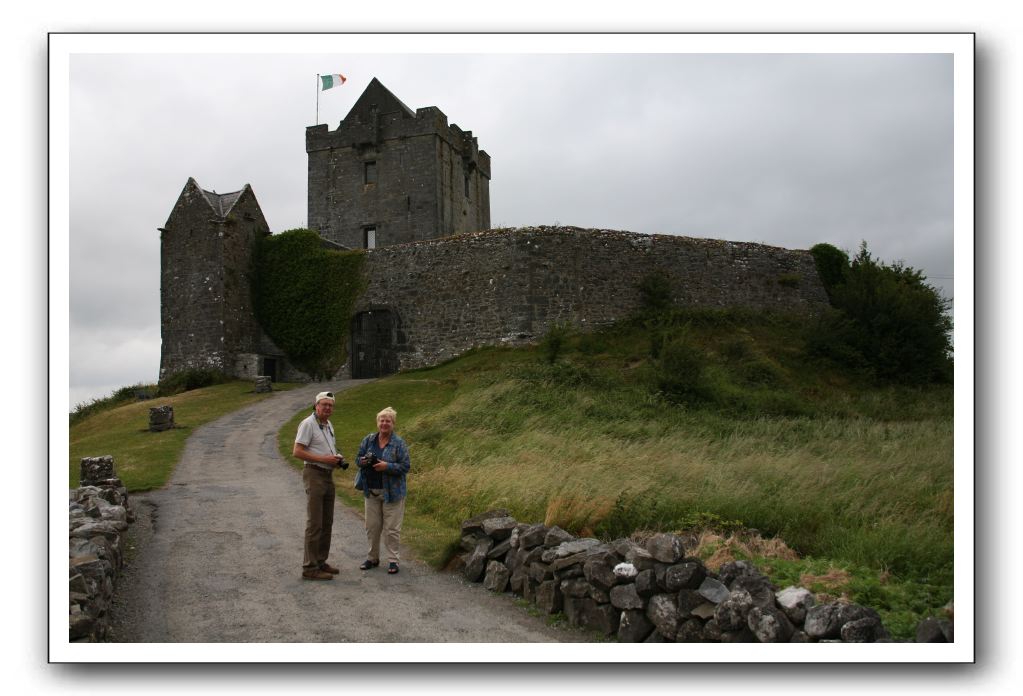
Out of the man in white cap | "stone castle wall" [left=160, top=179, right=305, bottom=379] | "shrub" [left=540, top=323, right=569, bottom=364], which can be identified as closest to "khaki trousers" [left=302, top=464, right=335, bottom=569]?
the man in white cap

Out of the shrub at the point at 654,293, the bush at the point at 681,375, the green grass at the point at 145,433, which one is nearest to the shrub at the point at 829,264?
the shrub at the point at 654,293

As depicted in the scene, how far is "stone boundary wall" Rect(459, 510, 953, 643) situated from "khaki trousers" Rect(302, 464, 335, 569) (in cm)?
183

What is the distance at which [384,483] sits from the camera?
8.70m

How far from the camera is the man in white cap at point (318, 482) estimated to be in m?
8.23

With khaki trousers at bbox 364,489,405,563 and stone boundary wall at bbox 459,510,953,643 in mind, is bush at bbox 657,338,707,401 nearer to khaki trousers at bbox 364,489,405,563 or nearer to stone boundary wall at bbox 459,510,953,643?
khaki trousers at bbox 364,489,405,563

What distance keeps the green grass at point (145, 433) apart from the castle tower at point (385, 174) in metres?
12.9

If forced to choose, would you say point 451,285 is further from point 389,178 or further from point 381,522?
point 381,522

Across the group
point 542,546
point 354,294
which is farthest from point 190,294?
point 542,546

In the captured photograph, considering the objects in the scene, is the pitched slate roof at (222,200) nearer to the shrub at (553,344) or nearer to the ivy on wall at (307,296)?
the ivy on wall at (307,296)

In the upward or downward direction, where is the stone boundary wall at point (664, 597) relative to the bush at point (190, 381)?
downward

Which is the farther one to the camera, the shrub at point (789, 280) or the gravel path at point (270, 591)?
the shrub at point (789, 280)

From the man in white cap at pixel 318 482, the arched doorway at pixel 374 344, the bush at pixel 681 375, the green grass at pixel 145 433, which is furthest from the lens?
the arched doorway at pixel 374 344

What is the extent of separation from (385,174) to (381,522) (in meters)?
32.7

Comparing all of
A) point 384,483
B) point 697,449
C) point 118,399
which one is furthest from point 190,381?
point 384,483
